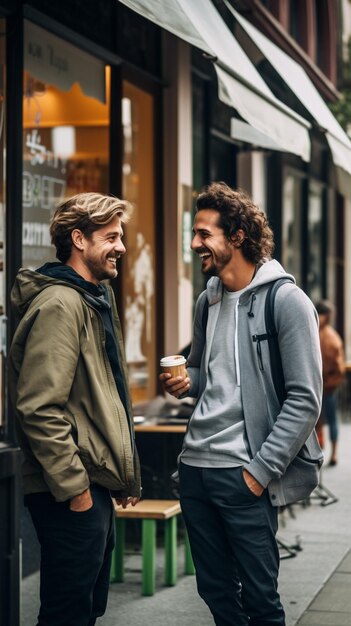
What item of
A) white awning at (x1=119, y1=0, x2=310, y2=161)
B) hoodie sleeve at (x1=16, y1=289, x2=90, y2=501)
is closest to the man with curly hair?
hoodie sleeve at (x1=16, y1=289, x2=90, y2=501)

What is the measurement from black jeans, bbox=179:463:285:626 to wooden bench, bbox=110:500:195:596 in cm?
261

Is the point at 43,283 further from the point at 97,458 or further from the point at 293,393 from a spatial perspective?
the point at 293,393

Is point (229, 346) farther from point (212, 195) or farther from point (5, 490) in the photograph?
point (5, 490)

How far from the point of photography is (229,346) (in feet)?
15.2

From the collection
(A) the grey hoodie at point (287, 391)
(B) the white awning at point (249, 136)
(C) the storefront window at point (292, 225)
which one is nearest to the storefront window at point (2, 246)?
(B) the white awning at point (249, 136)

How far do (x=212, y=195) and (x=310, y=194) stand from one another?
13.4 metres

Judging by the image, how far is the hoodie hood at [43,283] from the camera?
4.46 m

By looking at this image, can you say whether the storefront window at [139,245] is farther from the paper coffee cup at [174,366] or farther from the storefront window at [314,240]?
the storefront window at [314,240]

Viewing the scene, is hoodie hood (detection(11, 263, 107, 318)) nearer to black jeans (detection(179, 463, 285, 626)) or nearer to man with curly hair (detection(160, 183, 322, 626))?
man with curly hair (detection(160, 183, 322, 626))

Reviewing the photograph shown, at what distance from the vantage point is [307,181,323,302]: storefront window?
1784cm

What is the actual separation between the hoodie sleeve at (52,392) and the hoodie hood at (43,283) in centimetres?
10

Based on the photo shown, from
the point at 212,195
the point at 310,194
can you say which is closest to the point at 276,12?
the point at 310,194

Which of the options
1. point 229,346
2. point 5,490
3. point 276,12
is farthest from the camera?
point 276,12

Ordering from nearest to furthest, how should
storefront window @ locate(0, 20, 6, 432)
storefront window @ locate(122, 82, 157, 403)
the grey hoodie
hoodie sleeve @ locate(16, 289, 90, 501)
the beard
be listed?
hoodie sleeve @ locate(16, 289, 90, 501)
the grey hoodie
the beard
storefront window @ locate(0, 20, 6, 432)
storefront window @ locate(122, 82, 157, 403)
